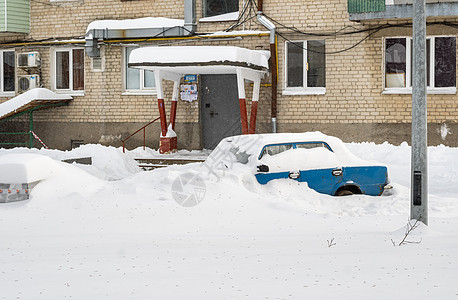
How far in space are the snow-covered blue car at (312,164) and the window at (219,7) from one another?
996 centimetres

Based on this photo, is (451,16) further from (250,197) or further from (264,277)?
(264,277)

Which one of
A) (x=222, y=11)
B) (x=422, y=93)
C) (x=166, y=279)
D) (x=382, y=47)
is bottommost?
(x=166, y=279)

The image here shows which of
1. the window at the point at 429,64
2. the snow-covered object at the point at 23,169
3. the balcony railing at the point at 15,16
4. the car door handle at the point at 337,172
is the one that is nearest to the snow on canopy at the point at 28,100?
the balcony railing at the point at 15,16

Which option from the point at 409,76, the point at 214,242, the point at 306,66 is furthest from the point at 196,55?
the point at 214,242

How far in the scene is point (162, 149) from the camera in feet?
63.0

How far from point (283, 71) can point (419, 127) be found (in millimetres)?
11363

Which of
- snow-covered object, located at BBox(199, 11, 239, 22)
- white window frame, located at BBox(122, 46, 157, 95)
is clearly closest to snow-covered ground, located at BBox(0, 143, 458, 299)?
snow-covered object, located at BBox(199, 11, 239, 22)

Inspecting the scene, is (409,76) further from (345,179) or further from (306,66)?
(345,179)

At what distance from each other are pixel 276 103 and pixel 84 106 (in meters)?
6.58

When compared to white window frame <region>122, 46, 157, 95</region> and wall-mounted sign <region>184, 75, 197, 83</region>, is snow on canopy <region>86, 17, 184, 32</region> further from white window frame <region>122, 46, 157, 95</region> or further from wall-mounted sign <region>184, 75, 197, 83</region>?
wall-mounted sign <region>184, 75, 197, 83</region>

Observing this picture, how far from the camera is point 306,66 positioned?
1928 centimetres

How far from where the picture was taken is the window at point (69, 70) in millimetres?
21766

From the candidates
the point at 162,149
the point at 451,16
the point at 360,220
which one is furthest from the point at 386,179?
the point at 162,149

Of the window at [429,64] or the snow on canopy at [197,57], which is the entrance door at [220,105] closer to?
the snow on canopy at [197,57]
